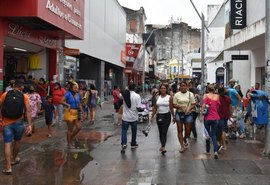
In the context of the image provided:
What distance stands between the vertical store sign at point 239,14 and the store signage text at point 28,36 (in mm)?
8360

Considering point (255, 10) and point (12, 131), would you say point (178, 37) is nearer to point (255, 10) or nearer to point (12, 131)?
point (255, 10)

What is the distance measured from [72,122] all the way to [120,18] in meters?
30.0

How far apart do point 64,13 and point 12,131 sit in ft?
25.4

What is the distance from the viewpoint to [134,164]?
8875 mm

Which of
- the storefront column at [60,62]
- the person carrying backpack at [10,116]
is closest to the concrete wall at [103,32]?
the storefront column at [60,62]

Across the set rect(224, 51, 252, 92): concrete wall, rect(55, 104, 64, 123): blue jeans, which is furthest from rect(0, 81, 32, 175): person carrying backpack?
rect(224, 51, 252, 92): concrete wall

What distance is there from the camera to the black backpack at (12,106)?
316 inches

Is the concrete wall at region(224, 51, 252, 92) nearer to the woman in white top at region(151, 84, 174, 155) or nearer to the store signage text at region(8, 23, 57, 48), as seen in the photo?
the store signage text at region(8, 23, 57, 48)

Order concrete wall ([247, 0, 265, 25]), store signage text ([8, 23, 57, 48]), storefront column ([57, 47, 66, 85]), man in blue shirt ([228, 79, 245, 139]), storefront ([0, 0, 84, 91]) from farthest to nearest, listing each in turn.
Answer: storefront column ([57, 47, 66, 85]), concrete wall ([247, 0, 265, 25]), store signage text ([8, 23, 57, 48]), storefront ([0, 0, 84, 91]), man in blue shirt ([228, 79, 245, 139])

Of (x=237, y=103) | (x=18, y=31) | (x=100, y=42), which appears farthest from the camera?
(x=100, y=42)

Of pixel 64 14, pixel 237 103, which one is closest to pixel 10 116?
pixel 237 103

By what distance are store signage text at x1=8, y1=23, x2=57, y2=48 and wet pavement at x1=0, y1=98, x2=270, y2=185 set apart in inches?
147

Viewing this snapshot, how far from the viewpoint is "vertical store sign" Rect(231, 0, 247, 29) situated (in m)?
20.4

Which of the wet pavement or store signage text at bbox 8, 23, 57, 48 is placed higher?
store signage text at bbox 8, 23, 57, 48
